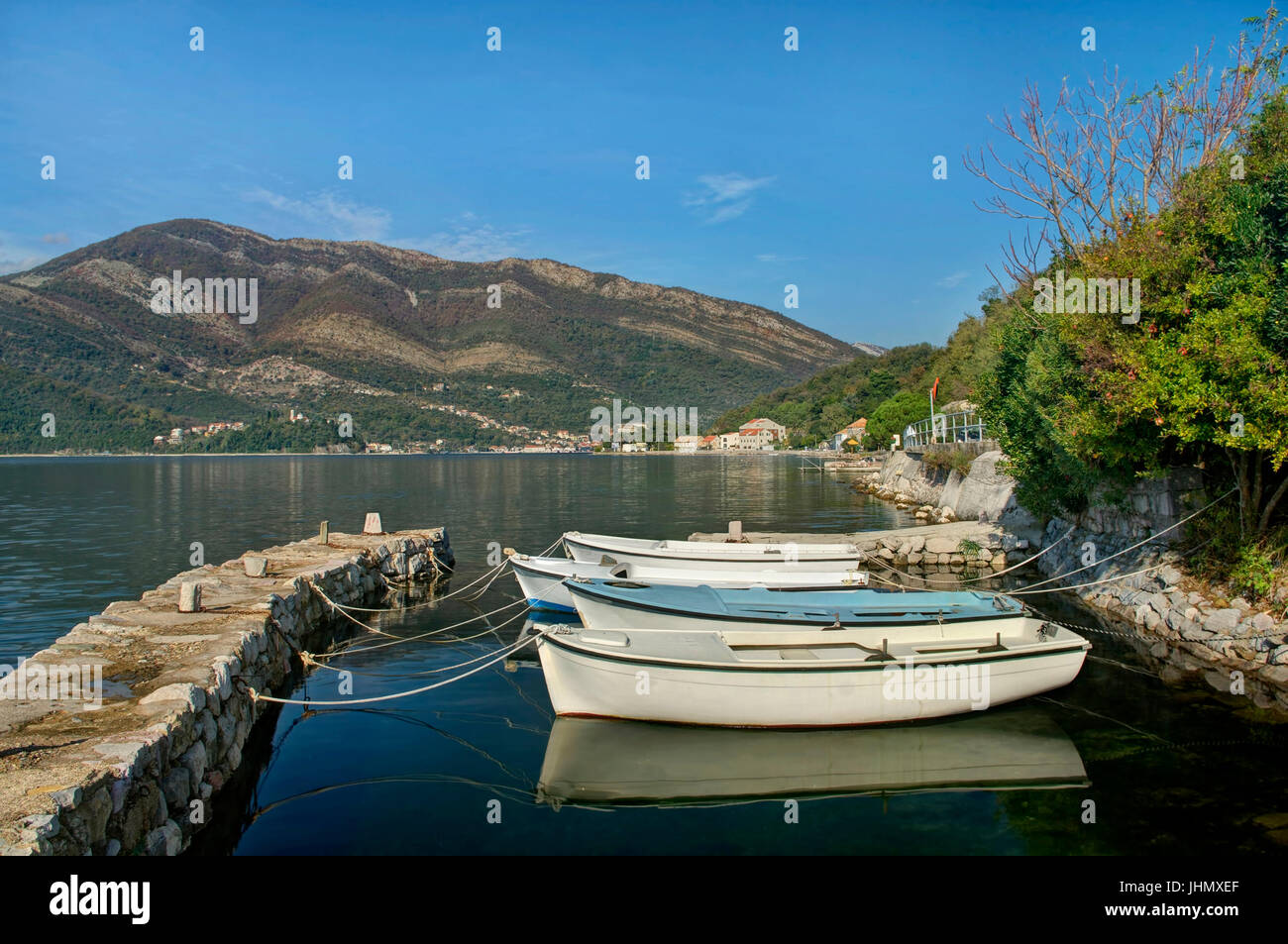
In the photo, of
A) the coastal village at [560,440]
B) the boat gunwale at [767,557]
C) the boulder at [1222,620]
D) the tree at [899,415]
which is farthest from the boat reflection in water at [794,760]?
the coastal village at [560,440]

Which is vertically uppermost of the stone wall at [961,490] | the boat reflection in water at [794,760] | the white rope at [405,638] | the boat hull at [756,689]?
the stone wall at [961,490]

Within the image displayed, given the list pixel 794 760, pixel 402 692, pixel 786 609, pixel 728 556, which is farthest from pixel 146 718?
pixel 728 556

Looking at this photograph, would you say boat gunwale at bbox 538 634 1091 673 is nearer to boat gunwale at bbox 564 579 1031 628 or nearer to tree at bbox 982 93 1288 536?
boat gunwale at bbox 564 579 1031 628

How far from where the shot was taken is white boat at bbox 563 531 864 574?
58.1ft

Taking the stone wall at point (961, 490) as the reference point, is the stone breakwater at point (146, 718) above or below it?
below

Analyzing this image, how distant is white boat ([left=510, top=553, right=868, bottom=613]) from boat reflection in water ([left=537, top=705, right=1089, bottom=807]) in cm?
590

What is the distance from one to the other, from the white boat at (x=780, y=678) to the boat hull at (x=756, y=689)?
14 millimetres

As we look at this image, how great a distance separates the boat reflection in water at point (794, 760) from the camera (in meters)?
9.03

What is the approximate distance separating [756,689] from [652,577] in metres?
7.28

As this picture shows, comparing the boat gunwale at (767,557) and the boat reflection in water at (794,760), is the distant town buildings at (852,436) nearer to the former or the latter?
the boat gunwale at (767,557)

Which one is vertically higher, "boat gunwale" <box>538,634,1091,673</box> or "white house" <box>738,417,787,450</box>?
"white house" <box>738,417,787,450</box>

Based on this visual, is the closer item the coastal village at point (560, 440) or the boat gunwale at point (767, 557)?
the boat gunwale at point (767, 557)

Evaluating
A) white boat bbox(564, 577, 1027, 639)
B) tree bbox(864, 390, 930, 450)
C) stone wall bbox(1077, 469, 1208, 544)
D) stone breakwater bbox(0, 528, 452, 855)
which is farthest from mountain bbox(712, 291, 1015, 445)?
stone breakwater bbox(0, 528, 452, 855)

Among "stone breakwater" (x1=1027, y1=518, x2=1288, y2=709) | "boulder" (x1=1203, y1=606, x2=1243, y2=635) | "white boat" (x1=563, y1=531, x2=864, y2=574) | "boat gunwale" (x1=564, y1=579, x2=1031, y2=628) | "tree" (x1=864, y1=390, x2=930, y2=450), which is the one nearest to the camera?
"boat gunwale" (x1=564, y1=579, x2=1031, y2=628)
